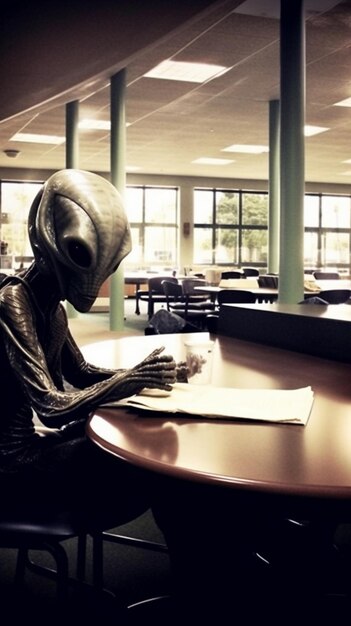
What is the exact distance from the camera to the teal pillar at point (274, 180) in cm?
960

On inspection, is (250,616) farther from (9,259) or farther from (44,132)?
(44,132)

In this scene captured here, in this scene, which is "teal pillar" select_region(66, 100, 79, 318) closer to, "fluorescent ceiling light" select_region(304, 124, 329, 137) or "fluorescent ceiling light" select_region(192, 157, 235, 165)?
"fluorescent ceiling light" select_region(304, 124, 329, 137)

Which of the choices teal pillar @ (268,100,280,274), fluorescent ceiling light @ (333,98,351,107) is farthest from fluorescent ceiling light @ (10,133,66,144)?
fluorescent ceiling light @ (333,98,351,107)

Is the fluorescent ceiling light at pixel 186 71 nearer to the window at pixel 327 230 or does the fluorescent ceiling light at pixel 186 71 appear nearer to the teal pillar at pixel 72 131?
the teal pillar at pixel 72 131

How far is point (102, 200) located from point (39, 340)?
30cm

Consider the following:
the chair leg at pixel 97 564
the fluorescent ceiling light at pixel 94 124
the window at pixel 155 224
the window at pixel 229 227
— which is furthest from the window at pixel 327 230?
the chair leg at pixel 97 564

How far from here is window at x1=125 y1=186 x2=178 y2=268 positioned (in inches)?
701

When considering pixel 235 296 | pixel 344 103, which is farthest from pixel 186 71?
pixel 235 296

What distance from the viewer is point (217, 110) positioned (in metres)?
9.96

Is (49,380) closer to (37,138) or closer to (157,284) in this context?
(157,284)

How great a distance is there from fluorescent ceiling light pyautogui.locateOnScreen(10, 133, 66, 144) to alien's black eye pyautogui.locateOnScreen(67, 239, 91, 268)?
11.4 meters

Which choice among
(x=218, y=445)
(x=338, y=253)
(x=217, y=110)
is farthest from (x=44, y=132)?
(x=218, y=445)

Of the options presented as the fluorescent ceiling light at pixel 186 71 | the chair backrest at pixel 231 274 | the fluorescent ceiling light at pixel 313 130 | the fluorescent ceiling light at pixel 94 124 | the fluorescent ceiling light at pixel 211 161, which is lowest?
the chair backrest at pixel 231 274

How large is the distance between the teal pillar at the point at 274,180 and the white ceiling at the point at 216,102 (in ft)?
0.76
